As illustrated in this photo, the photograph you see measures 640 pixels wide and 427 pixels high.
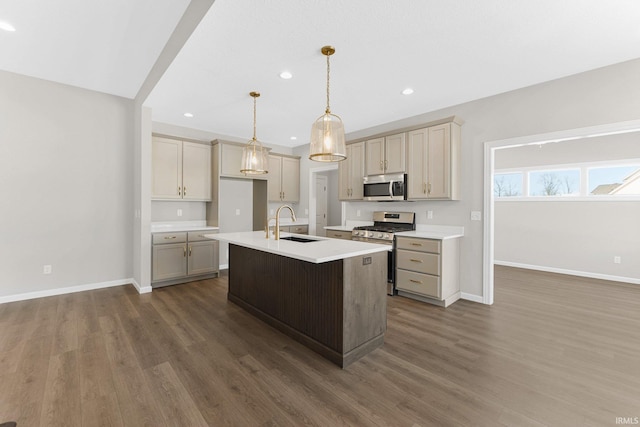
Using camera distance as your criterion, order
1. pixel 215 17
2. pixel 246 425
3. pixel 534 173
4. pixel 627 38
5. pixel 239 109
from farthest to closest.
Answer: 1. pixel 534 173
2. pixel 239 109
3. pixel 627 38
4. pixel 215 17
5. pixel 246 425

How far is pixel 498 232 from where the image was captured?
623 cm

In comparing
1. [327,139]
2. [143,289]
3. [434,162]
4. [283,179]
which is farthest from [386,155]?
[143,289]

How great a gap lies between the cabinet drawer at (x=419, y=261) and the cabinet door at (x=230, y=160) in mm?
3269

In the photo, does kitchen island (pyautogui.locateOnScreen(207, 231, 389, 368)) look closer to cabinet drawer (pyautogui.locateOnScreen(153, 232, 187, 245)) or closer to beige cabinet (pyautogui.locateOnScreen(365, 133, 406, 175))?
cabinet drawer (pyautogui.locateOnScreen(153, 232, 187, 245))

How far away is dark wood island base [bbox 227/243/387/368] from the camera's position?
223 cm

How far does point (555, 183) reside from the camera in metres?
5.63

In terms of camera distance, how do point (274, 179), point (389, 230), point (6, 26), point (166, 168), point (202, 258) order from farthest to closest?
point (274, 179), point (202, 258), point (166, 168), point (389, 230), point (6, 26)

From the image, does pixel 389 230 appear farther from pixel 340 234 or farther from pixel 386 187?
pixel 340 234

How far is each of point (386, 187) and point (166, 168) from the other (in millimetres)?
3593

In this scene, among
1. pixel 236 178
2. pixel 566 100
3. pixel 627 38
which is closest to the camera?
pixel 627 38

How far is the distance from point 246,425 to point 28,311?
3401 mm

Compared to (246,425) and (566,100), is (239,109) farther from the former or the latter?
(566,100)

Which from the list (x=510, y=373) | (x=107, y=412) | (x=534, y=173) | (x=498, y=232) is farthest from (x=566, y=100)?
(x=107, y=412)

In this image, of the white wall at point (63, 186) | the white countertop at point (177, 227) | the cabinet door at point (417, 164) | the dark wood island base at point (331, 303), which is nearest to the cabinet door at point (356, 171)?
the cabinet door at point (417, 164)
